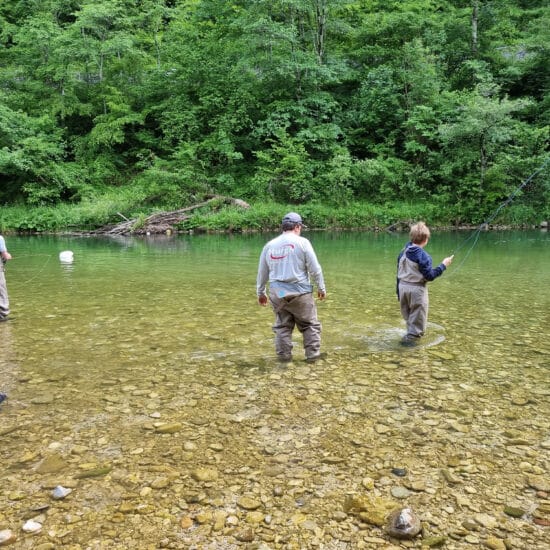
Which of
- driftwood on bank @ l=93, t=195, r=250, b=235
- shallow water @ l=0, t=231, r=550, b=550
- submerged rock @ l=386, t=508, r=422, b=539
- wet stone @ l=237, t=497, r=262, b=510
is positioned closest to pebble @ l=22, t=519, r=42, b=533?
shallow water @ l=0, t=231, r=550, b=550

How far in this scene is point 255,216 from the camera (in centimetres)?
2922

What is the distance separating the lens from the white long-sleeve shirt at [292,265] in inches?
235

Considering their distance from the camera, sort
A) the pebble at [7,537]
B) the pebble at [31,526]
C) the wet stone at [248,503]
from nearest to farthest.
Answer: the pebble at [7,537], the pebble at [31,526], the wet stone at [248,503]

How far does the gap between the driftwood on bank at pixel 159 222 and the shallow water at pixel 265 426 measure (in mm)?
20010

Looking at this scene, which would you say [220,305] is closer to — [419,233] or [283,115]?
[419,233]

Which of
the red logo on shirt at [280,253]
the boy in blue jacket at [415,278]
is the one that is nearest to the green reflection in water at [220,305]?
the boy in blue jacket at [415,278]

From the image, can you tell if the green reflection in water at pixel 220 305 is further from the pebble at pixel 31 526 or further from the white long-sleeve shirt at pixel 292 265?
the pebble at pixel 31 526

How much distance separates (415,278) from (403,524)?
4.14m

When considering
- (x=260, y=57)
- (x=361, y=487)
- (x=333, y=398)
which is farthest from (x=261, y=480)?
(x=260, y=57)

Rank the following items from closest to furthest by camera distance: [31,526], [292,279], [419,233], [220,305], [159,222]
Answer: [31,526]
[292,279]
[419,233]
[220,305]
[159,222]

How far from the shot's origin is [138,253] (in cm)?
1955

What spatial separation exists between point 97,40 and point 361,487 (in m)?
40.6

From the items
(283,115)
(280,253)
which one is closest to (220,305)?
A: (280,253)

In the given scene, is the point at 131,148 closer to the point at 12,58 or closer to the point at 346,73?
the point at 12,58
